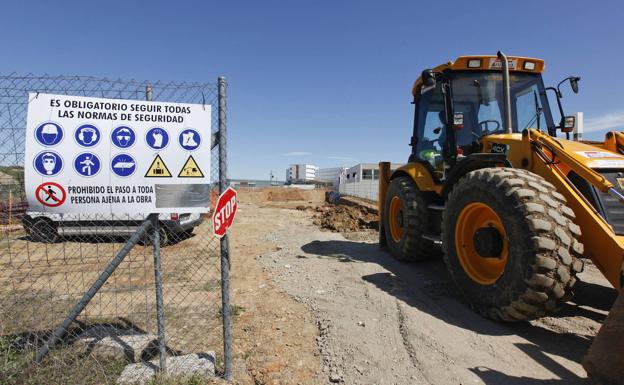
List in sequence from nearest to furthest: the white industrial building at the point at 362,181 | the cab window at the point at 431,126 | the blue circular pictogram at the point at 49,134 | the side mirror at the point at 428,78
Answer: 1. the blue circular pictogram at the point at 49,134
2. the side mirror at the point at 428,78
3. the cab window at the point at 431,126
4. the white industrial building at the point at 362,181

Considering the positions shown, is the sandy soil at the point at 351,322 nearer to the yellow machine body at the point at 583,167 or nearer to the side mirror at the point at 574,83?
the yellow machine body at the point at 583,167

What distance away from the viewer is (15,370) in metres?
2.93

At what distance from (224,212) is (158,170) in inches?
24.1

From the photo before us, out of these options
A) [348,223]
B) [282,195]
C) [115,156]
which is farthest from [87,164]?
[282,195]

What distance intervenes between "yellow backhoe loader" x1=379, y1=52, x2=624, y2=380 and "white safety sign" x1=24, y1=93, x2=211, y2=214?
2.75 metres

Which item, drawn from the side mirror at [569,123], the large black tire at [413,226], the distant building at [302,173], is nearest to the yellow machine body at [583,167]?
the side mirror at [569,123]

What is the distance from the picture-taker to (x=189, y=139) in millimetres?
3082

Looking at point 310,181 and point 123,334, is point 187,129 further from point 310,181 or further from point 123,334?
point 310,181

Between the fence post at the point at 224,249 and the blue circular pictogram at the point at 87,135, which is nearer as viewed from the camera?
the blue circular pictogram at the point at 87,135

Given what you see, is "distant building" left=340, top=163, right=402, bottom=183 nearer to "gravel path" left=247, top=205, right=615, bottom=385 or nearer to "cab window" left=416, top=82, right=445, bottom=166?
"cab window" left=416, top=82, right=445, bottom=166

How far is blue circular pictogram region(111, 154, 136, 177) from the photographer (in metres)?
2.99

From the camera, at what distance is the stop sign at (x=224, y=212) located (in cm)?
301

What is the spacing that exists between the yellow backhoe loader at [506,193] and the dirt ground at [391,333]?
→ 37 cm

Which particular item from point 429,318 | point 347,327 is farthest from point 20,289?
point 429,318
